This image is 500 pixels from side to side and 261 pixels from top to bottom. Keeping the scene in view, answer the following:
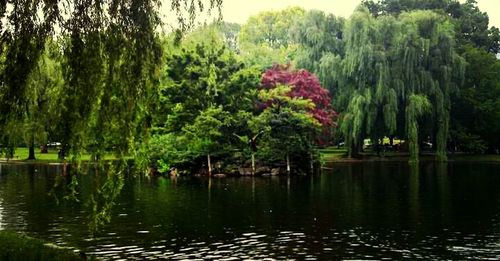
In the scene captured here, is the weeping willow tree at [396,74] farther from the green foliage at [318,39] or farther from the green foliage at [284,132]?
the green foliage at [284,132]

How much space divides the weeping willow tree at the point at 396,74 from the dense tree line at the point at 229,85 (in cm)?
13

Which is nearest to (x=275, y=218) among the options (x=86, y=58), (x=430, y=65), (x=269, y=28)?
(x=86, y=58)

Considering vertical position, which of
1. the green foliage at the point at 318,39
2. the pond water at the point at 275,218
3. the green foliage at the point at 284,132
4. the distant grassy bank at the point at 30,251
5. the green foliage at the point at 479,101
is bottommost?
the pond water at the point at 275,218

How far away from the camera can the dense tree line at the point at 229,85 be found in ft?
37.9

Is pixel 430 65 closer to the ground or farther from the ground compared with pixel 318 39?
closer to the ground

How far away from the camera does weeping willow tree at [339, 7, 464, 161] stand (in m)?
54.5

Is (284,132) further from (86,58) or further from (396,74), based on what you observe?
(86,58)

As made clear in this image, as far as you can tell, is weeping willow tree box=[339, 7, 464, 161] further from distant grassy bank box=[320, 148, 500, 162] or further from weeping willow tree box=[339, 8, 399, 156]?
distant grassy bank box=[320, 148, 500, 162]

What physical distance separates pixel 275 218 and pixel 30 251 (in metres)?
12.6

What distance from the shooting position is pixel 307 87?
5494cm

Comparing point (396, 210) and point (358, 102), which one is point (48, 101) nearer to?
point (396, 210)

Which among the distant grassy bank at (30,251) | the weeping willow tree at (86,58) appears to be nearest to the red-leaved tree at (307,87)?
the distant grassy bank at (30,251)

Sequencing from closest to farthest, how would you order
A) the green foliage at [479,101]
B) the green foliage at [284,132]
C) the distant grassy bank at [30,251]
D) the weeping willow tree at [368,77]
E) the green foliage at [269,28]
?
the distant grassy bank at [30,251], the green foliage at [284,132], the weeping willow tree at [368,77], the green foliage at [479,101], the green foliage at [269,28]

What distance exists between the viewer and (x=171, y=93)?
48375mm
